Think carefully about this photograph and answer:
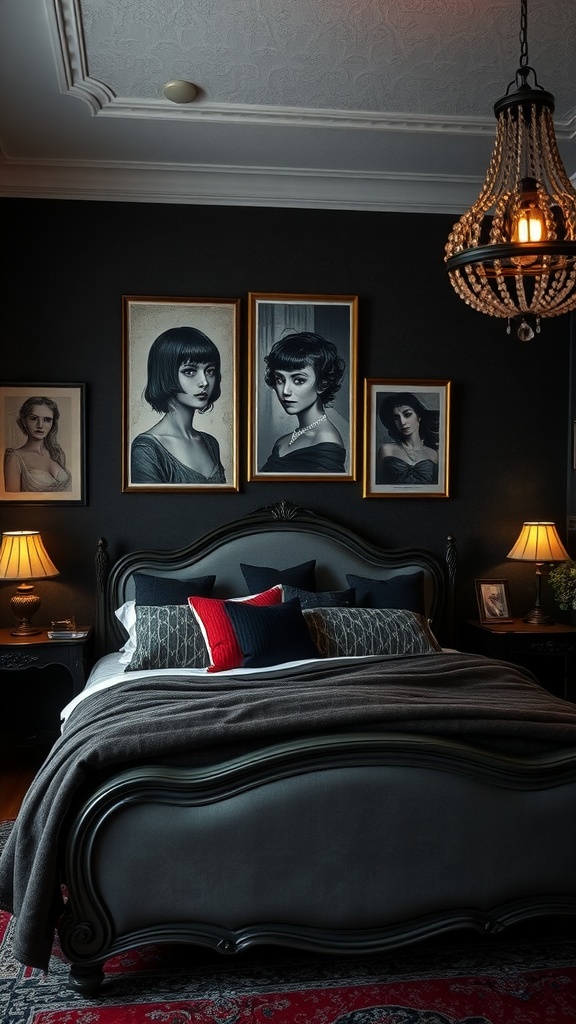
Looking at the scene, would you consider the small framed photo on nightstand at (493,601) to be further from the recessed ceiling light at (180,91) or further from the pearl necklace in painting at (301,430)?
the recessed ceiling light at (180,91)

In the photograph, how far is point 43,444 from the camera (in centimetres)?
492

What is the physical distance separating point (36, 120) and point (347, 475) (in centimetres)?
251

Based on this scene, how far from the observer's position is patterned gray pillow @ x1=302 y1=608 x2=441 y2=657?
4.22 m

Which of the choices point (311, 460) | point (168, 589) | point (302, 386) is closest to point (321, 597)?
point (168, 589)

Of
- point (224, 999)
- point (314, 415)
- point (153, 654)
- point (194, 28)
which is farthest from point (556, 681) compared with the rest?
point (194, 28)

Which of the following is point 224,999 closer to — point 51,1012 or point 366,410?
point 51,1012

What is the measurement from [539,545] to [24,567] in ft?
9.38

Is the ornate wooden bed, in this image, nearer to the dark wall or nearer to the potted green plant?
the potted green plant

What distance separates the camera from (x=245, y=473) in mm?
5098

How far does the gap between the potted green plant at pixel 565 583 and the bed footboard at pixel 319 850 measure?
2.27 m

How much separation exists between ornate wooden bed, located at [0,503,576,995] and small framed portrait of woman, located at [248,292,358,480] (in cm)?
248

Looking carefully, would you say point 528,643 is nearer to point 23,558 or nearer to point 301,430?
point 301,430

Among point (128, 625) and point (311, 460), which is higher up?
point (311, 460)

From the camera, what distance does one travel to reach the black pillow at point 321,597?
15.0 feet
